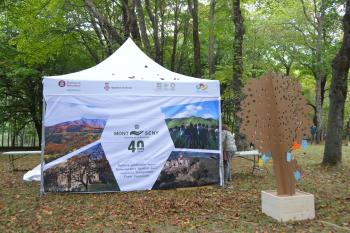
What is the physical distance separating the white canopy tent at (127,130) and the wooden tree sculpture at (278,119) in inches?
103

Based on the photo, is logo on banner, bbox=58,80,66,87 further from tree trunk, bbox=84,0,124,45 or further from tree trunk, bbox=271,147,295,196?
tree trunk, bbox=84,0,124,45

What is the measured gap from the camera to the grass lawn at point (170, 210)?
21.4 ft

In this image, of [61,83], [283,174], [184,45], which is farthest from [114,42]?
[283,174]

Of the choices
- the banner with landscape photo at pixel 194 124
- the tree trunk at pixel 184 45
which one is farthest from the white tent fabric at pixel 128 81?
the tree trunk at pixel 184 45

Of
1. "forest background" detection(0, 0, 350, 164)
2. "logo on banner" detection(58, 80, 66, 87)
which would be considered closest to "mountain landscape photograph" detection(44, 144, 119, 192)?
"logo on banner" detection(58, 80, 66, 87)

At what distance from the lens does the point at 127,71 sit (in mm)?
9906

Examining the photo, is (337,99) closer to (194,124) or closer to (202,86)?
(202,86)

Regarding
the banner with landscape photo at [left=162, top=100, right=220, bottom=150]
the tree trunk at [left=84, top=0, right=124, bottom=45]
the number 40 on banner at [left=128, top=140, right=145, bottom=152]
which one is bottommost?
the number 40 on banner at [left=128, top=140, right=145, bottom=152]

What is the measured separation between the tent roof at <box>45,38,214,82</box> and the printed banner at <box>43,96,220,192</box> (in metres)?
0.49

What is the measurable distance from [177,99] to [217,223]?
3586 millimetres

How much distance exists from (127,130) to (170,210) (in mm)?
2470

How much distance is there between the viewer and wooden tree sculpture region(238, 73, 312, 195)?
707cm

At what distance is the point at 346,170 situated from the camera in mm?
11500

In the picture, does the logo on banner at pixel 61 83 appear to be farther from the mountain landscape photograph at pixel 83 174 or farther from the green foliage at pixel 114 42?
the green foliage at pixel 114 42
